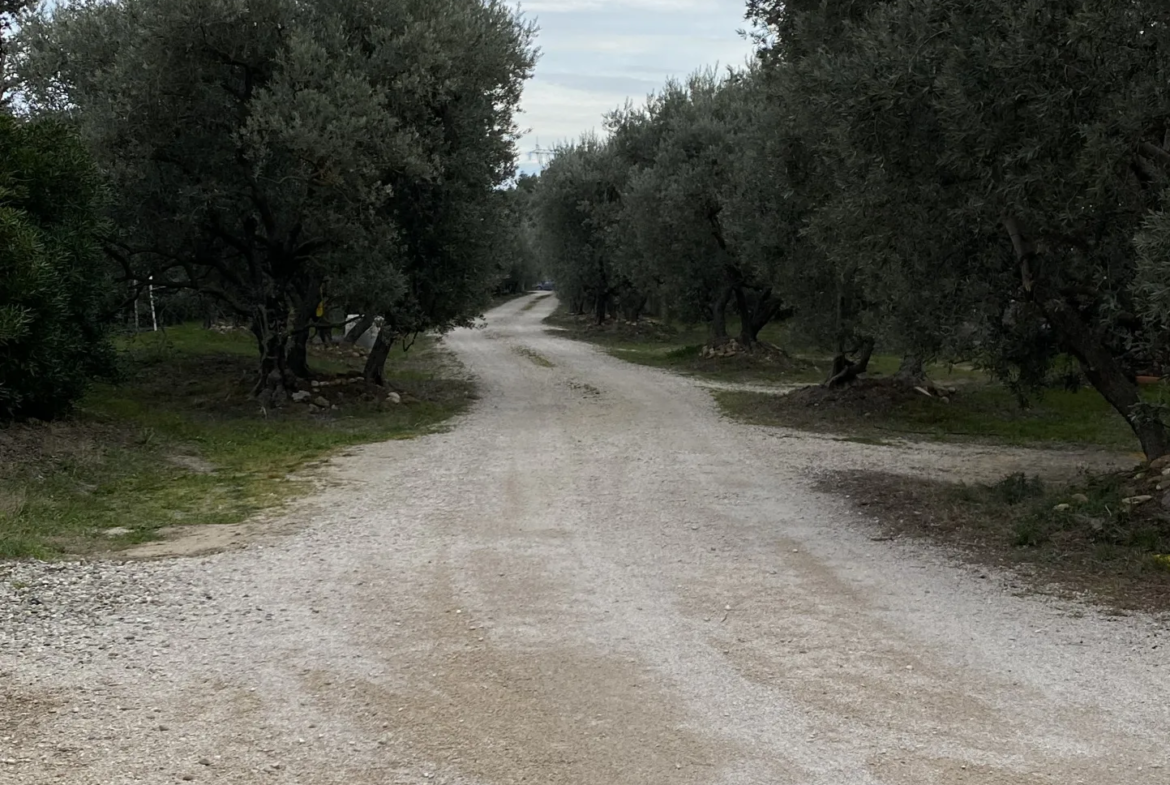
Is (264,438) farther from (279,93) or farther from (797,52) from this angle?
(797,52)

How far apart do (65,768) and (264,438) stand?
11.1 meters

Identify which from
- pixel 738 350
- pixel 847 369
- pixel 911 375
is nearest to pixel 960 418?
pixel 911 375

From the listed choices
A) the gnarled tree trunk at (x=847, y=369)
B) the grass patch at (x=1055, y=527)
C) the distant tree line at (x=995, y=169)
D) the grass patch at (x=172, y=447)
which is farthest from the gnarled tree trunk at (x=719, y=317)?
the grass patch at (x=1055, y=527)

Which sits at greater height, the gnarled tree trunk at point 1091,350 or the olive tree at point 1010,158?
the olive tree at point 1010,158

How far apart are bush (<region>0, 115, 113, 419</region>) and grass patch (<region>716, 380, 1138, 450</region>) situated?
35.0 feet

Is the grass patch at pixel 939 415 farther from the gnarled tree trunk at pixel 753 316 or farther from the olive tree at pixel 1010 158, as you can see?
the gnarled tree trunk at pixel 753 316

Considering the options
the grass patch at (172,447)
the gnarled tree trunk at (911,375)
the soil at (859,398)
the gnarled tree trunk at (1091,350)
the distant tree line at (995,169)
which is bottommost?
the grass patch at (172,447)

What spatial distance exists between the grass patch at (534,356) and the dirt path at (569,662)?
62.4 ft

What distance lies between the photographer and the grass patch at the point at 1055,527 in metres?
7.28

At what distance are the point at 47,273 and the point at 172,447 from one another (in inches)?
111

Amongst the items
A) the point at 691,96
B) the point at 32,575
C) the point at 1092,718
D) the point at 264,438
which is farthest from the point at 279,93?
the point at 691,96

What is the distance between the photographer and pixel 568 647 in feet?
18.9

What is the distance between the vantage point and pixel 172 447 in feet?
44.8

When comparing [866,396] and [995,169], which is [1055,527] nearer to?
[995,169]
